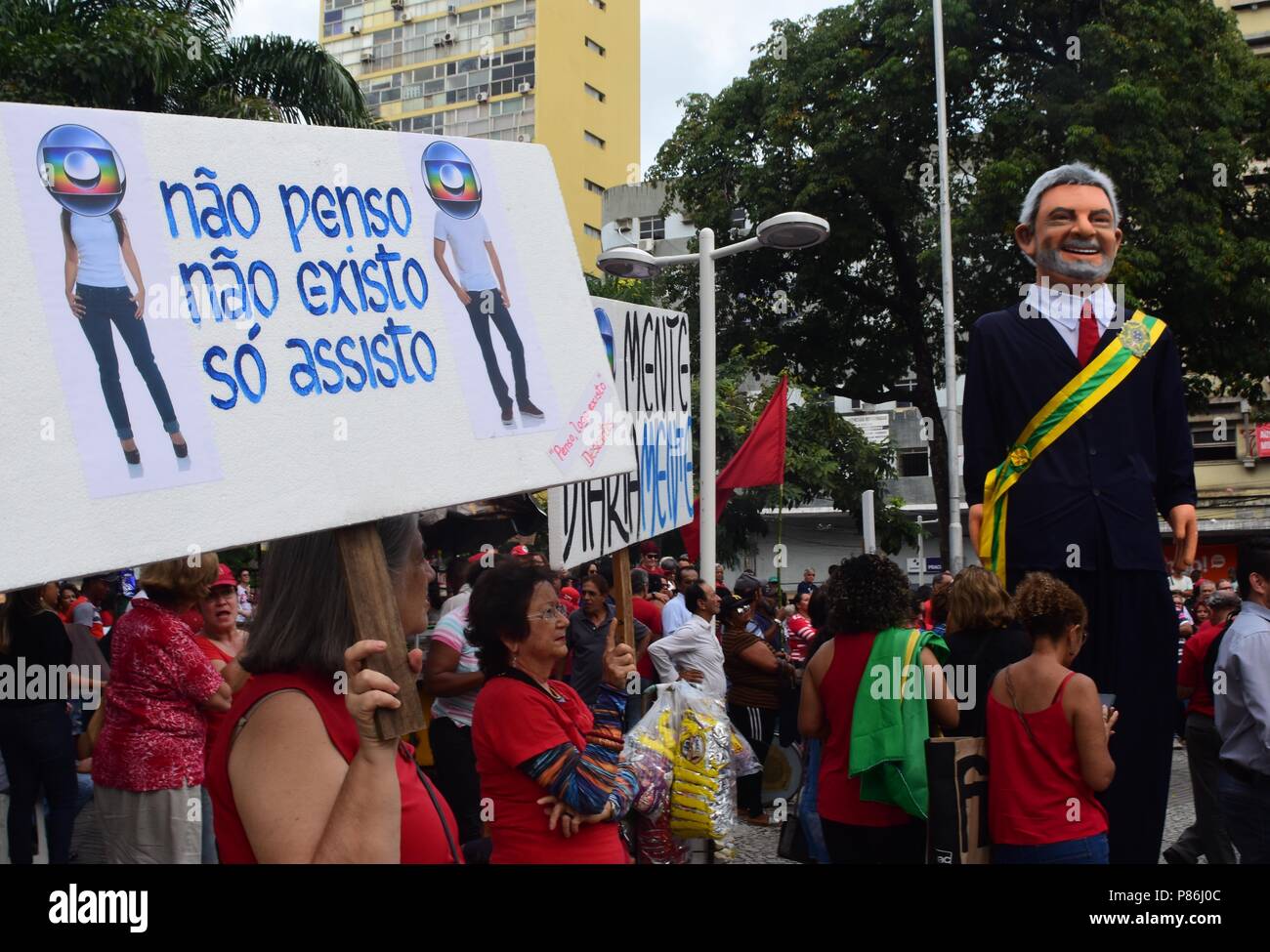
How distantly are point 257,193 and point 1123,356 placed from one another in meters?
2.38

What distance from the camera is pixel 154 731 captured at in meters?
5.17

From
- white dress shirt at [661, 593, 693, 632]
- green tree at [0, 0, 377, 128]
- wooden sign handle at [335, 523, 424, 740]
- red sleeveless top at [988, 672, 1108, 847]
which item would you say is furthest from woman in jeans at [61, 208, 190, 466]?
green tree at [0, 0, 377, 128]

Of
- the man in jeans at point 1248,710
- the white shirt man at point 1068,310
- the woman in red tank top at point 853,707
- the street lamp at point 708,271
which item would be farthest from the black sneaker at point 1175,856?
the white shirt man at point 1068,310

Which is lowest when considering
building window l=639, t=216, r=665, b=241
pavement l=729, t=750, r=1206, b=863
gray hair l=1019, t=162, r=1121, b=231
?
pavement l=729, t=750, r=1206, b=863

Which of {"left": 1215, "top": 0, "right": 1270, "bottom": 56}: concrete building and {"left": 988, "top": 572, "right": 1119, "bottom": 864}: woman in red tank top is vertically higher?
{"left": 1215, "top": 0, "right": 1270, "bottom": 56}: concrete building

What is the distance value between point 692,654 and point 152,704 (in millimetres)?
3539

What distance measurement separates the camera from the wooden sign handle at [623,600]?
17.0 ft

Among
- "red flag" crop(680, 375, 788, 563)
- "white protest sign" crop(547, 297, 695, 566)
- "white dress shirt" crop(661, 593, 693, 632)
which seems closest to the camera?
"white protest sign" crop(547, 297, 695, 566)

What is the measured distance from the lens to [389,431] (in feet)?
8.19

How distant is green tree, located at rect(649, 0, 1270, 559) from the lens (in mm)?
20328

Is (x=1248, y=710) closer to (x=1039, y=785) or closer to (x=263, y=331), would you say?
(x=1039, y=785)

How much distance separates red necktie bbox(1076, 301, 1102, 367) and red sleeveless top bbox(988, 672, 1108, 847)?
38.5 inches

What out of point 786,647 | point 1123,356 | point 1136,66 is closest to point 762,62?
point 1136,66

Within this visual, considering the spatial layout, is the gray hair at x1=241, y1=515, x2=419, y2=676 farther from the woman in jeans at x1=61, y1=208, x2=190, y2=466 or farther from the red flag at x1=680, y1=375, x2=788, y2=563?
the red flag at x1=680, y1=375, x2=788, y2=563
